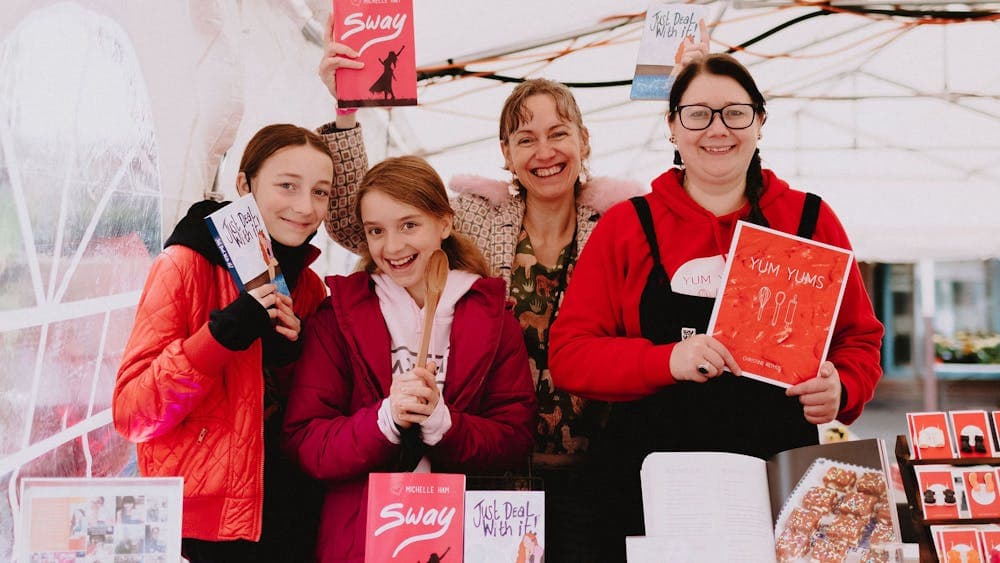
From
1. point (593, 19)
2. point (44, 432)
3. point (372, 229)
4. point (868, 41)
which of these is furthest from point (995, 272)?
point (44, 432)

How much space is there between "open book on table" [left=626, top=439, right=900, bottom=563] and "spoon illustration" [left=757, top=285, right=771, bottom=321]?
268 millimetres

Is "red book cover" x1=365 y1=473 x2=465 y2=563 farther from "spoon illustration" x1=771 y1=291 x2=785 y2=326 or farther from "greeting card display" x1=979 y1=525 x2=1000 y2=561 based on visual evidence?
"greeting card display" x1=979 y1=525 x2=1000 y2=561

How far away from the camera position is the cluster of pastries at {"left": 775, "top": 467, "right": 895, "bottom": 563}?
1302mm

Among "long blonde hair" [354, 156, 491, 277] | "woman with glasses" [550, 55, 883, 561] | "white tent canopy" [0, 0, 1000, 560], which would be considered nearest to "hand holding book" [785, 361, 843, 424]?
"woman with glasses" [550, 55, 883, 561]

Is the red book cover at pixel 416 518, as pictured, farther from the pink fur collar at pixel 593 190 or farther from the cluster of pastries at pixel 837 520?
the pink fur collar at pixel 593 190

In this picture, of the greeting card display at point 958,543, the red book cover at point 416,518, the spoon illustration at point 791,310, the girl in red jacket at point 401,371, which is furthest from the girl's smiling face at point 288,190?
the greeting card display at point 958,543

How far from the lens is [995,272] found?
8.80 metres

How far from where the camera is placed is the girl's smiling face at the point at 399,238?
1.84 metres

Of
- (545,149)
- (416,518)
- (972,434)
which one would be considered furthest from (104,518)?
(972,434)

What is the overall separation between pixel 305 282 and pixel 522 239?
1.97 ft

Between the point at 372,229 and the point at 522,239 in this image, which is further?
the point at 522,239

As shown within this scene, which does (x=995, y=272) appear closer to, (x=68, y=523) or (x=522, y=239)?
(x=522, y=239)

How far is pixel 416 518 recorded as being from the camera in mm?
1382

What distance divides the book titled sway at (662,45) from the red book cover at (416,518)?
1.21m
